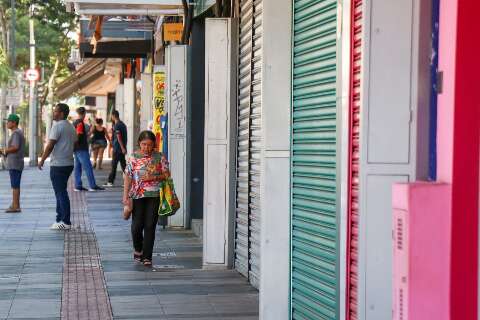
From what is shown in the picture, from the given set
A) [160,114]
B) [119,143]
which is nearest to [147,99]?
[119,143]

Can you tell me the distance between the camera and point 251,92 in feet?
38.2

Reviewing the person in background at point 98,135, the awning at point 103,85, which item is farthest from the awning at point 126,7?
the awning at point 103,85

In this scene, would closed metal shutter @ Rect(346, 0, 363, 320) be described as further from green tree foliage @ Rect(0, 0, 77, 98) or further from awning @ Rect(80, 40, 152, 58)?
green tree foliage @ Rect(0, 0, 77, 98)

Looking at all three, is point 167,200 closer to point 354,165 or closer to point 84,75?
point 354,165

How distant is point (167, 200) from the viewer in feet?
40.7

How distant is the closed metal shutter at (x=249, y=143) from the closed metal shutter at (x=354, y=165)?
4.28m

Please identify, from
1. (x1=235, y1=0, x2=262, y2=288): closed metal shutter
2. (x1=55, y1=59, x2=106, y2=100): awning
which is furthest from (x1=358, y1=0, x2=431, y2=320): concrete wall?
(x1=55, y1=59, x2=106, y2=100): awning

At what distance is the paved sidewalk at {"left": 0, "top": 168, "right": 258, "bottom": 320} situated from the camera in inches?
383

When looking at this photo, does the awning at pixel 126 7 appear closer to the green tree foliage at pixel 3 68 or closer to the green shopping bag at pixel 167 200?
the green shopping bag at pixel 167 200

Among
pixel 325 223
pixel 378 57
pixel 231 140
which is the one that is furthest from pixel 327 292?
pixel 231 140

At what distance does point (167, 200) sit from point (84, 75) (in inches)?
1393

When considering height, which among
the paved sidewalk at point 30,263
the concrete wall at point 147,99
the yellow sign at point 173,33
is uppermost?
the yellow sign at point 173,33

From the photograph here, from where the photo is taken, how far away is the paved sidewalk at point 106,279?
973cm

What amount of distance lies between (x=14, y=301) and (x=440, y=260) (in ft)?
21.3
